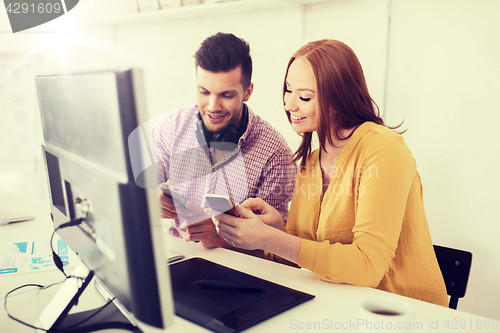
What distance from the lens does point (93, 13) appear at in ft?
→ 9.82

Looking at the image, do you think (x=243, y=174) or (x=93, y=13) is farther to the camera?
(x=93, y=13)

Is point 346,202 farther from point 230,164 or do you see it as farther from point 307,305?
point 230,164

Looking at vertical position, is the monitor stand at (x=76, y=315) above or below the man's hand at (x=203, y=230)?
above

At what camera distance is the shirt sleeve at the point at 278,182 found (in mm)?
1724

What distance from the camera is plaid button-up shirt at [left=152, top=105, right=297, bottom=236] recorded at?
68.8 inches

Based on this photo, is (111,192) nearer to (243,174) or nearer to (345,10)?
(243,174)

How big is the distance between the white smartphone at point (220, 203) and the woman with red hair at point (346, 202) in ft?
0.07

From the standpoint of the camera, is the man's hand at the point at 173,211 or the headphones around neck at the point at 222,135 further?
the headphones around neck at the point at 222,135

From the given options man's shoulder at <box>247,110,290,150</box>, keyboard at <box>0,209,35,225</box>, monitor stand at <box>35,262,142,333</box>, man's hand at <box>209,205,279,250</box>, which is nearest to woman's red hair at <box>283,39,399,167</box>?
man's hand at <box>209,205,279,250</box>

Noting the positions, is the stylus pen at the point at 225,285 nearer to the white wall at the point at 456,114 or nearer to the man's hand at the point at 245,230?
the man's hand at the point at 245,230

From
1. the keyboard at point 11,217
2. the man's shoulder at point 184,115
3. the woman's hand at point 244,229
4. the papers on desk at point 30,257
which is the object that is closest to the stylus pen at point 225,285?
the woman's hand at point 244,229

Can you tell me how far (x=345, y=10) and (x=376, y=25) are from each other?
7.2 inches

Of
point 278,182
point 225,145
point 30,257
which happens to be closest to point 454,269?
point 278,182

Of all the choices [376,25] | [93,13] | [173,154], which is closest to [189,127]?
[173,154]
